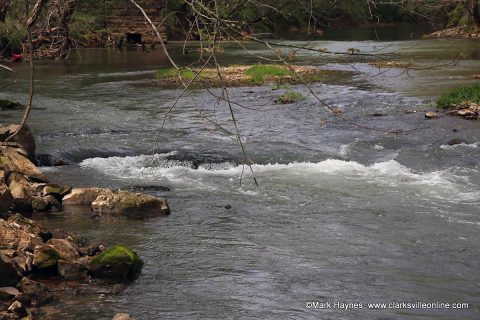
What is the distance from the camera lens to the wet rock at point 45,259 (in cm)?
791

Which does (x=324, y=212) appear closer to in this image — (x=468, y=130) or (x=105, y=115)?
(x=468, y=130)

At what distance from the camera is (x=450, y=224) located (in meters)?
9.81

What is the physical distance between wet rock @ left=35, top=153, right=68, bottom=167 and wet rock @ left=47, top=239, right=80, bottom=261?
5.63 m

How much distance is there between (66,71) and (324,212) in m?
20.5

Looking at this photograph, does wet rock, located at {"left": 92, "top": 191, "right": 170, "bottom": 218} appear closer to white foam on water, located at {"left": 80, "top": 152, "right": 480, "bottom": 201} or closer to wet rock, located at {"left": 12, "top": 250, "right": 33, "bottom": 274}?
white foam on water, located at {"left": 80, "top": 152, "right": 480, "bottom": 201}

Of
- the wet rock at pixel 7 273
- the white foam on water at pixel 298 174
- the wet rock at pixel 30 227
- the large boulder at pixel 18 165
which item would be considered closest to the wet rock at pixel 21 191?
the large boulder at pixel 18 165

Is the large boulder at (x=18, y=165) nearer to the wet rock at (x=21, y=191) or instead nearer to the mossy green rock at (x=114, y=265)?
the wet rock at (x=21, y=191)

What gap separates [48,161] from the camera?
14.1 metres

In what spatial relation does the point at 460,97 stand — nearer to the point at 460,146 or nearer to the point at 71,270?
the point at 460,146

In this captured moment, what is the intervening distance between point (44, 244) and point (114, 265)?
3.30ft

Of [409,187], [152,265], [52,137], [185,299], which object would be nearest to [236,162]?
[409,187]

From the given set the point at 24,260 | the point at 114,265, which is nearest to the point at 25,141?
the point at 24,260

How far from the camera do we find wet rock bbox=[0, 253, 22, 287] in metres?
7.18

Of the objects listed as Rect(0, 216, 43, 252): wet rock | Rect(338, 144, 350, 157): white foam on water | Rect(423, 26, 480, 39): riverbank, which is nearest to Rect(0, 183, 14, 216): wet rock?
Rect(0, 216, 43, 252): wet rock
